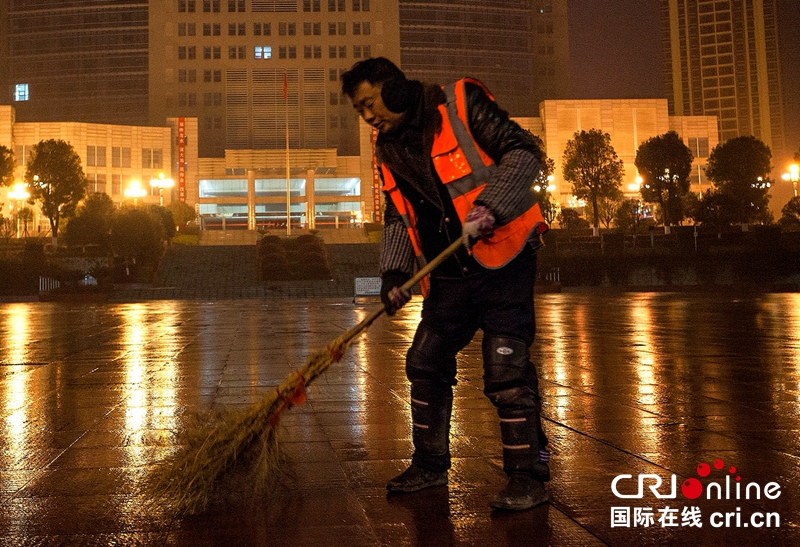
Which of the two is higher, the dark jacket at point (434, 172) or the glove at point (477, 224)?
the dark jacket at point (434, 172)

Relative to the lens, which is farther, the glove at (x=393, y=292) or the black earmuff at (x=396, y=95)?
the glove at (x=393, y=292)

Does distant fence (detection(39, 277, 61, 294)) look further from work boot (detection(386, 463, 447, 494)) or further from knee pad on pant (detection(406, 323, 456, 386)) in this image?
work boot (detection(386, 463, 447, 494))

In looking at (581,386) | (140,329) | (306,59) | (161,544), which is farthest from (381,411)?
(306,59)

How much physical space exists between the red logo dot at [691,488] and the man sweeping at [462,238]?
1.79 ft

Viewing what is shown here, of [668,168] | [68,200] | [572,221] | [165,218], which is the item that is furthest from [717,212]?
[68,200]

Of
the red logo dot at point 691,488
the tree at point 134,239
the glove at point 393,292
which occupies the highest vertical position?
the tree at point 134,239

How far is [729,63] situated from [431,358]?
17233cm

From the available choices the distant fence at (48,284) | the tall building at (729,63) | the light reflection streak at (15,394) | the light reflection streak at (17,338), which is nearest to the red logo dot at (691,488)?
the light reflection streak at (15,394)

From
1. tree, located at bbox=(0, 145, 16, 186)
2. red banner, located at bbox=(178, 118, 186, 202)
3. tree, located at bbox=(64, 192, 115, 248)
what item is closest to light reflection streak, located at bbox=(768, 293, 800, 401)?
tree, located at bbox=(64, 192, 115, 248)

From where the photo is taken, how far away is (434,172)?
12.1 feet

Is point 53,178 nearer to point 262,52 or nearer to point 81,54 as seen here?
point 262,52

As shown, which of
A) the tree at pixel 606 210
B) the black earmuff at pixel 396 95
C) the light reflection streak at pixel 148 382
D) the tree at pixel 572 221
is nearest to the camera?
the black earmuff at pixel 396 95

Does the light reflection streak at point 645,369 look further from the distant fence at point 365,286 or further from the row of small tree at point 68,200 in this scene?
the row of small tree at point 68,200

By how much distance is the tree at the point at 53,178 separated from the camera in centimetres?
6262
